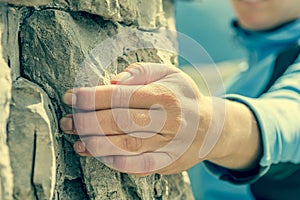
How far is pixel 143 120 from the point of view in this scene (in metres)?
0.54

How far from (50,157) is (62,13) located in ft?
0.55

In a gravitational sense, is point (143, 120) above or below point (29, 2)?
below

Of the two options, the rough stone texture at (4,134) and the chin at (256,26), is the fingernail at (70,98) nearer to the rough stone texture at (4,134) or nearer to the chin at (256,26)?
the rough stone texture at (4,134)

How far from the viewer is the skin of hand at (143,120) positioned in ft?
1.77

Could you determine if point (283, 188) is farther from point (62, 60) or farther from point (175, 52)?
point (62, 60)

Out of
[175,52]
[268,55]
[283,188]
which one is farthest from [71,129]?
[268,55]

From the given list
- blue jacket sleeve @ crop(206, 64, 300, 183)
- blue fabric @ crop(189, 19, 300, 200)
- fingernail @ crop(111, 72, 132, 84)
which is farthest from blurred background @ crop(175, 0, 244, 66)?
fingernail @ crop(111, 72, 132, 84)

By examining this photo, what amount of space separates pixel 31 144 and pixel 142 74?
0.44ft

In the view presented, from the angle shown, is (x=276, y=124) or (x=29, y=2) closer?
(x=29, y=2)

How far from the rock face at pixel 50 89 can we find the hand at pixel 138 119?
29 millimetres

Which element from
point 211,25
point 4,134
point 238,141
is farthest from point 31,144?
point 211,25

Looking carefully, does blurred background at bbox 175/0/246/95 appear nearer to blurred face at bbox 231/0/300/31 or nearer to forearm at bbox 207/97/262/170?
blurred face at bbox 231/0/300/31

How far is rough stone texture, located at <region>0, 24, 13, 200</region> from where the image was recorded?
18.9 inches

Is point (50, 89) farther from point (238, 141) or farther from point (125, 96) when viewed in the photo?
point (238, 141)
